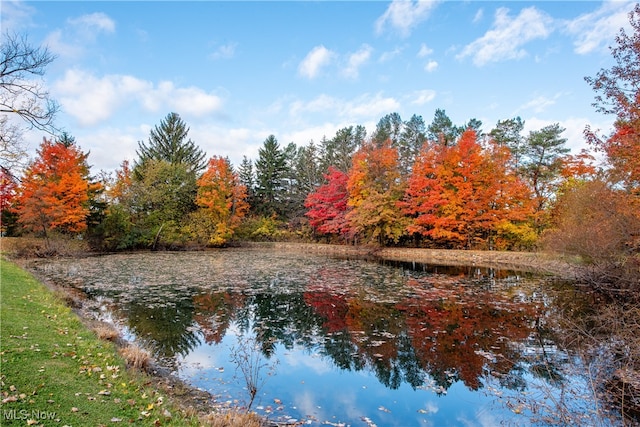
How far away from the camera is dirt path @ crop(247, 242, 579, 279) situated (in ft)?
66.2

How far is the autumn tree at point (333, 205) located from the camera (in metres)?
34.6

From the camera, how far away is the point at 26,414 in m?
3.54

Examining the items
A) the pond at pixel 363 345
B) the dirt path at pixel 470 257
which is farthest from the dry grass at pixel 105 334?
the dirt path at pixel 470 257

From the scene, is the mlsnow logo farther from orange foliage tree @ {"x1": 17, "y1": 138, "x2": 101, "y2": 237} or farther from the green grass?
orange foliage tree @ {"x1": 17, "y1": 138, "x2": 101, "y2": 237}

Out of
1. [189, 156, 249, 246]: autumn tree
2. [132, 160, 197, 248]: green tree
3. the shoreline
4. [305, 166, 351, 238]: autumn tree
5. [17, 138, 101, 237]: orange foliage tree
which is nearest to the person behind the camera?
the shoreline

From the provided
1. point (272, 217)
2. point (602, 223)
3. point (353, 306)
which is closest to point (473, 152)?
point (602, 223)

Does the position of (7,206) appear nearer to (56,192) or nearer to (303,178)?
(56,192)

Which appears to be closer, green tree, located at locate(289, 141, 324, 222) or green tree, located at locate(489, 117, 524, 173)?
green tree, located at locate(489, 117, 524, 173)

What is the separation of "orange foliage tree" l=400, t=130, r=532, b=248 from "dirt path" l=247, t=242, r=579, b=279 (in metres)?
1.75

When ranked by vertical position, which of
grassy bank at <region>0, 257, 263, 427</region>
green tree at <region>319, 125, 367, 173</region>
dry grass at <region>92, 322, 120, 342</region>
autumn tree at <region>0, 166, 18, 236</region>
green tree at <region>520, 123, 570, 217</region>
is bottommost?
dry grass at <region>92, 322, 120, 342</region>

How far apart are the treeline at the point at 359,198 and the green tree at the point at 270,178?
237 cm

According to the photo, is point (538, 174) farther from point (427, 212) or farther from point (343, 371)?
point (343, 371)

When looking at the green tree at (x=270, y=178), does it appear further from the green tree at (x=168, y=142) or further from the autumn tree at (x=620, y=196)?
the autumn tree at (x=620, y=196)

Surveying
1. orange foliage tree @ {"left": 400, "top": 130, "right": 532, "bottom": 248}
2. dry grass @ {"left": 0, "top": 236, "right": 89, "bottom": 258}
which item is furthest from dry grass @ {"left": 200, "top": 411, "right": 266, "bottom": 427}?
orange foliage tree @ {"left": 400, "top": 130, "right": 532, "bottom": 248}
